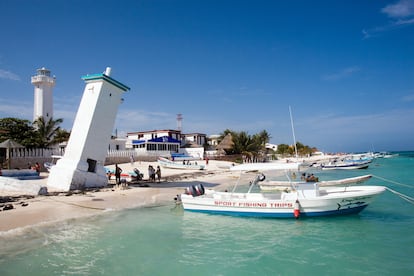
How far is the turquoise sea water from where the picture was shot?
25.0ft

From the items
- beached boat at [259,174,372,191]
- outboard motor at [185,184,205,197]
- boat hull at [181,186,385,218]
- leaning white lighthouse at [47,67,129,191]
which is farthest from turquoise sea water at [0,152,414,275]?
beached boat at [259,174,372,191]

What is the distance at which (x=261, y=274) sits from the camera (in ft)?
24.2

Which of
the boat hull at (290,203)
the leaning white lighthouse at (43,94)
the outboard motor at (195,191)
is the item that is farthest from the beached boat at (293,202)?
the leaning white lighthouse at (43,94)

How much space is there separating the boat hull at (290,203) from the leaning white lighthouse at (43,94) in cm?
3657

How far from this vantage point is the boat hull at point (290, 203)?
40.2ft

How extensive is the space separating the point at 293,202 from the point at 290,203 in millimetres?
135

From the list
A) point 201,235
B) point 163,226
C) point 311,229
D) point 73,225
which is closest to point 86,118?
point 73,225

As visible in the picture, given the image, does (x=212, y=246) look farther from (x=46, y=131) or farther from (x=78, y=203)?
(x=46, y=131)

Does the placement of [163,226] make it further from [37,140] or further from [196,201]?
[37,140]

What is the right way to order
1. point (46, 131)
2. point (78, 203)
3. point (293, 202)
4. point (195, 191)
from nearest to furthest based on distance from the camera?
point (293, 202)
point (78, 203)
point (195, 191)
point (46, 131)

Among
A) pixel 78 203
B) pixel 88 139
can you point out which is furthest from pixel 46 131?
pixel 78 203

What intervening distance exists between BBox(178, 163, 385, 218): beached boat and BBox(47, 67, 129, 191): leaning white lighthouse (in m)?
7.87

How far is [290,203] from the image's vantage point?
40.3ft

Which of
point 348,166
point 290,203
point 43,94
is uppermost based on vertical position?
point 43,94
